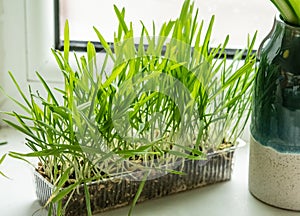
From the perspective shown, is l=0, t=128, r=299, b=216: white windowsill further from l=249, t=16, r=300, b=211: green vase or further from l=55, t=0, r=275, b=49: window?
l=55, t=0, r=275, b=49: window

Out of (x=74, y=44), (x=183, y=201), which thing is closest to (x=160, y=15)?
(x=74, y=44)

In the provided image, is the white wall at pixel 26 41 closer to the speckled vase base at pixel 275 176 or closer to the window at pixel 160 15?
the window at pixel 160 15

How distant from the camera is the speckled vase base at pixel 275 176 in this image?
772 millimetres

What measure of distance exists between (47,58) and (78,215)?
11.5 inches

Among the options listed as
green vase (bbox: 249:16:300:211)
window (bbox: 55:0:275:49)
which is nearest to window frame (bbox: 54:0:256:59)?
window (bbox: 55:0:275:49)

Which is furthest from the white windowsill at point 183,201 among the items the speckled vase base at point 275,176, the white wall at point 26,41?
the white wall at point 26,41

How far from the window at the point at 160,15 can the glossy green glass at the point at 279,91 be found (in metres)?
0.21

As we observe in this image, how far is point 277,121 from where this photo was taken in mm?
761

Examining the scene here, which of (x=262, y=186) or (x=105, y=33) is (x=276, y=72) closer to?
(x=262, y=186)

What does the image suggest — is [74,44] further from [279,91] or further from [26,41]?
[279,91]

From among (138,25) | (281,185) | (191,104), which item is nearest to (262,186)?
(281,185)

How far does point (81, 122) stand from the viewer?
27.8 inches

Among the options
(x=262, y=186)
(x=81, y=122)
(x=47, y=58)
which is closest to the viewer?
(x=81, y=122)

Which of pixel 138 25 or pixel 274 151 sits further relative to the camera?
pixel 138 25
